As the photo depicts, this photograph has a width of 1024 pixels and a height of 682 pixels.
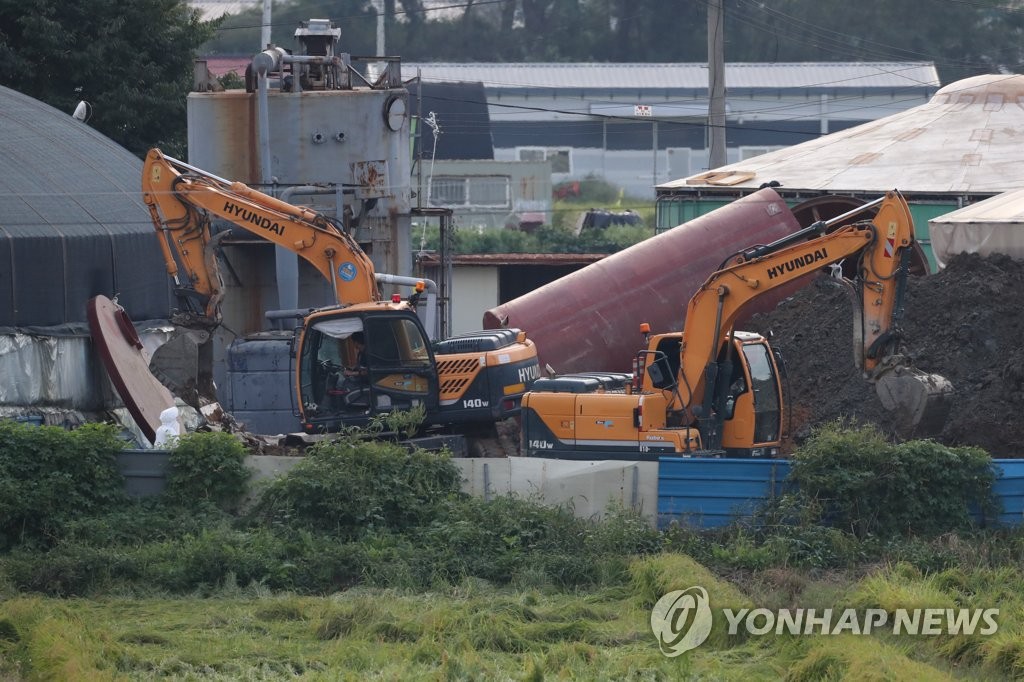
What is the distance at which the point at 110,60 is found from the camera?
104 ft

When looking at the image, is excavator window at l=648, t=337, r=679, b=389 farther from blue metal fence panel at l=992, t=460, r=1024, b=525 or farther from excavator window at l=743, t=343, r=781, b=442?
blue metal fence panel at l=992, t=460, r=1024, b=525

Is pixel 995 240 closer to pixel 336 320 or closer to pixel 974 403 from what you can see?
pixel 974 403

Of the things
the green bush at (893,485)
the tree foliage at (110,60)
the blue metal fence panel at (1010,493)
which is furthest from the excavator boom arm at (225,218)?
the tree foliage at (110,60)

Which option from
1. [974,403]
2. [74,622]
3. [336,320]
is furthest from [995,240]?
[74,622]

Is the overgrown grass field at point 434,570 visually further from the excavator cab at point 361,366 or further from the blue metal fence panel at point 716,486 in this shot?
the excavator cab at point 361,366

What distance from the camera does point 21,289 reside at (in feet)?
64.8

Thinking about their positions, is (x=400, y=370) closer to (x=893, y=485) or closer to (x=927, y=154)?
(x=893, y=485)

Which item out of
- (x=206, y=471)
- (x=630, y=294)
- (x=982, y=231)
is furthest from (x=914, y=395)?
(x=630, y=294)

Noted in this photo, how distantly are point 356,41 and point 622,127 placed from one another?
1411cm

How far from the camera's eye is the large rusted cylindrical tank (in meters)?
Answer: 22.3

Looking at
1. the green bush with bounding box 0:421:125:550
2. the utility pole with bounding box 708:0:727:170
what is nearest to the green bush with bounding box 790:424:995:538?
the green bush with bounding box 0:421:125:550

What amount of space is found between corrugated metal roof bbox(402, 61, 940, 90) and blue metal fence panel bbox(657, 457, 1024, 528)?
54815mm

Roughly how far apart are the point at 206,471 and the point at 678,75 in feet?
190

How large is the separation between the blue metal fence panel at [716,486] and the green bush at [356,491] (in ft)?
8.05
